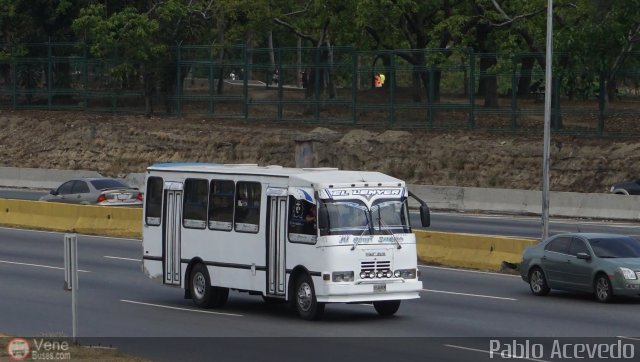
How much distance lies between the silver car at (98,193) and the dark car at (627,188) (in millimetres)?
17026

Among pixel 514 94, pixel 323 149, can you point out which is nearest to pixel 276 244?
pixel 514 94

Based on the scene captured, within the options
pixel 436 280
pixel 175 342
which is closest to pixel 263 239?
pixel 175 342

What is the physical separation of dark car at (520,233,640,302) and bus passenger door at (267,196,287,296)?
242 inches

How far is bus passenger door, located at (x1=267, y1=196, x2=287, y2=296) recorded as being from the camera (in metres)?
18.9

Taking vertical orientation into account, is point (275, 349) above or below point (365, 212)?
below

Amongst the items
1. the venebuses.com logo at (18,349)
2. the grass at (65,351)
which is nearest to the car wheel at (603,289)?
the grass at (65,351)

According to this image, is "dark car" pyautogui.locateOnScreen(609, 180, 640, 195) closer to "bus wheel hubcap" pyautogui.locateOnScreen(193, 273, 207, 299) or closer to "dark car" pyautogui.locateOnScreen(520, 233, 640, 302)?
"dark car" pyautogui.locateOnScreen(520, 233, 640, 302)

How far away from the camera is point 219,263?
2012cm

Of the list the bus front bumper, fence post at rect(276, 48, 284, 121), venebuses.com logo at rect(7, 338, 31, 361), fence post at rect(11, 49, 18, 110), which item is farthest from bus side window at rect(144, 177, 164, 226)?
fence post at rect(11, 49, 18, 110)

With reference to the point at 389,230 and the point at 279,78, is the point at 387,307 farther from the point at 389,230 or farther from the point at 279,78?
the point at 279,78

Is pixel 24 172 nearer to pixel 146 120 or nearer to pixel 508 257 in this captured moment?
pixel 146 120

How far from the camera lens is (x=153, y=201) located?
21.9 meters

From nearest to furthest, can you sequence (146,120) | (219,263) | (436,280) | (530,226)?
(219,263)
(436,280)
(530,226)
(146,120)

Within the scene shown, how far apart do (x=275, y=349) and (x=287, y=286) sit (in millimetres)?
3396
